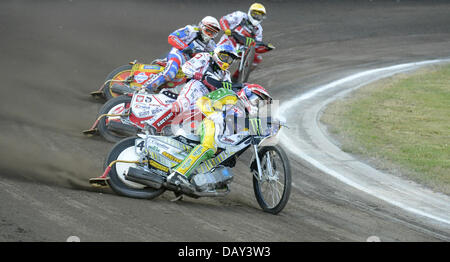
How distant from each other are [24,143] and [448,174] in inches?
268

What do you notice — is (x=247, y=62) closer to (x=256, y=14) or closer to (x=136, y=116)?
(x=256, y=14)

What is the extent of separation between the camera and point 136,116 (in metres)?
10.8

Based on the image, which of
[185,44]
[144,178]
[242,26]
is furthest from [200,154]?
[242,26]

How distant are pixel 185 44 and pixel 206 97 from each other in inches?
148

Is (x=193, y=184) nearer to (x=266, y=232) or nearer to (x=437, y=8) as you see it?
(x=266, y=232)

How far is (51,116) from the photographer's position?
1194cm

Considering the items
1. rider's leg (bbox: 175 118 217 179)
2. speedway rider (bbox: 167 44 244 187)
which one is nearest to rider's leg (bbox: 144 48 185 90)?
speedway rider (bbox: 167 44 244 187)

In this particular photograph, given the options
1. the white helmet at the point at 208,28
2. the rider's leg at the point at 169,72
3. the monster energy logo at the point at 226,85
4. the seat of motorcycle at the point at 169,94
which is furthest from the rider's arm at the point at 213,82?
the white helmet at the point at 208,28

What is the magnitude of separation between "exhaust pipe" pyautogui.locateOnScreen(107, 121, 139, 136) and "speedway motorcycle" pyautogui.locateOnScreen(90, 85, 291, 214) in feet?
8.66

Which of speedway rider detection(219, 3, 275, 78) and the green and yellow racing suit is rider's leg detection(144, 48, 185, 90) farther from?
speedway rider detection(219, 3, 275, 78)

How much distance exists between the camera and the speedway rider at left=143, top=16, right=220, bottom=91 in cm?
1127

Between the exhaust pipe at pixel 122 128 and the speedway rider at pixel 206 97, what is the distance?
1.13 meters
